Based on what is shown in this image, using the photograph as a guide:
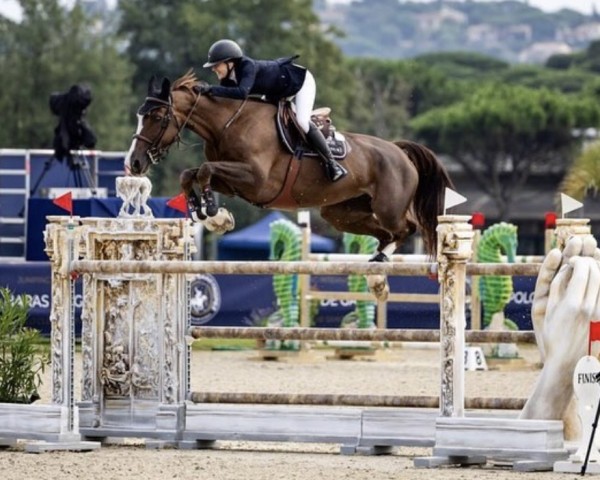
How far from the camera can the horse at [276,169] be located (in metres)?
10.3

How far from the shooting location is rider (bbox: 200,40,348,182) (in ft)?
34.3

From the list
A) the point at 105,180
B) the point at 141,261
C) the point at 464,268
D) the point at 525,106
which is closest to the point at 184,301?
the point at 141,261

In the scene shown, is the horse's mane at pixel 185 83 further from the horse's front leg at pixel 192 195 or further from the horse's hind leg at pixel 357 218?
the horse's hind leg at pixel 357 218

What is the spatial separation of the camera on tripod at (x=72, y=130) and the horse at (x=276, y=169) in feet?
27.6

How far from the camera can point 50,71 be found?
142 feet

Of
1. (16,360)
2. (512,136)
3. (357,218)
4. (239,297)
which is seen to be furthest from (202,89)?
(512,136)

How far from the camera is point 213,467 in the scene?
332 inches

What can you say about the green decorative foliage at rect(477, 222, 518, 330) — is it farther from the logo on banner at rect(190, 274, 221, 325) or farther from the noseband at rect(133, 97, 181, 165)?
the noseband at rect(133, 97, 181, 165)

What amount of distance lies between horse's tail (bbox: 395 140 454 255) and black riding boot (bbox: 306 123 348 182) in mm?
960

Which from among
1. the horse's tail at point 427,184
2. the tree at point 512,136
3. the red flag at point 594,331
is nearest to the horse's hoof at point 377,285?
the horse's tail at point 427,184

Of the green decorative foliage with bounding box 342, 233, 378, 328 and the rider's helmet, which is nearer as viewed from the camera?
the rider's helmet

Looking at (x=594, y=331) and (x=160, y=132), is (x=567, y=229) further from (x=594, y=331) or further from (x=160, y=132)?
(x=160, y=132)

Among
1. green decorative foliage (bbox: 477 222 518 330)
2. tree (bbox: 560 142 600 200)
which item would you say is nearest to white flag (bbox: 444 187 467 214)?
green decorative foliage (bbox: 477 222 518 330)

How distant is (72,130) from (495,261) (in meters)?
5.69
